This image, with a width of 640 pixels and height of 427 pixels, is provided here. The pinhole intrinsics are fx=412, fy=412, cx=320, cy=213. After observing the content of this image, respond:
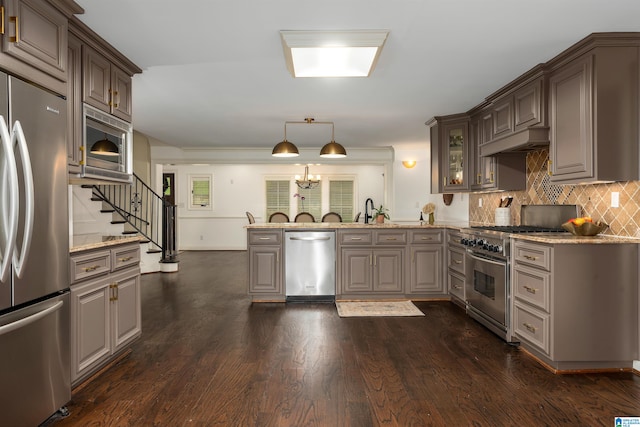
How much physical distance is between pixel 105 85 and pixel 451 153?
3.92 meters

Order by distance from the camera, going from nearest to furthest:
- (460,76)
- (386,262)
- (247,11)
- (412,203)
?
1. (247,11)
2. (460,76)
3. (386,262)
4. (412,203)

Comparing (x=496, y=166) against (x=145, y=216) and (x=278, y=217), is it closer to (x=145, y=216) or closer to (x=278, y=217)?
(x=278, y=217)

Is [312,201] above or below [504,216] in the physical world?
above

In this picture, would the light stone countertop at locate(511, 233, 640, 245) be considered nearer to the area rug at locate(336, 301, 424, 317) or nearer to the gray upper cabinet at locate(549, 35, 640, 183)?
the gray upper cabinet at locate(549, 35, 640, 183)

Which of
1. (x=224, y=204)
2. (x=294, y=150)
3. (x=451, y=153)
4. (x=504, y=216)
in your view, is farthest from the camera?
(x=224, y=204)

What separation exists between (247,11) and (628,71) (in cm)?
253

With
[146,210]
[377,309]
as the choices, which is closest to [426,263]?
[377,309]

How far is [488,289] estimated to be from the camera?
3.68m

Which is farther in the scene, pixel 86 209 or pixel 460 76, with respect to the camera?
pixel 86 209

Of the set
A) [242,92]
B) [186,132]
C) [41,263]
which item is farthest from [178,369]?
[186,132]

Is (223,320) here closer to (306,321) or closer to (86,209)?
(306,321)

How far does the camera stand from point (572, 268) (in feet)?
9.06

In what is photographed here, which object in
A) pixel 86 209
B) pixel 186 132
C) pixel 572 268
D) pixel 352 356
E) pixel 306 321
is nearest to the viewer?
pixel 572 268

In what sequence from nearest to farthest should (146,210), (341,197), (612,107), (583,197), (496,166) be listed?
(612,107) < (583,197) < (496,166) < (146,210) < (341,197)
